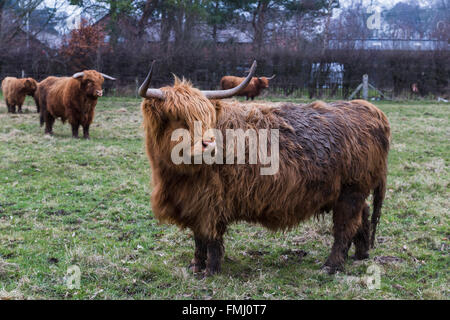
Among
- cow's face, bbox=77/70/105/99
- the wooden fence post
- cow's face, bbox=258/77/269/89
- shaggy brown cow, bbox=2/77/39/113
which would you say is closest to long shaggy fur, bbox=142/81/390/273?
cow's face, bbox=77/70/105/99

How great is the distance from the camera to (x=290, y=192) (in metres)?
3.46

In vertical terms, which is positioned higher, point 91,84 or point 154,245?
point 91,84

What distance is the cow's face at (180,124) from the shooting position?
3109 millimetres

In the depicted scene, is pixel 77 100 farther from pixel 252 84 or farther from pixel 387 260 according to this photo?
pixel 252 84

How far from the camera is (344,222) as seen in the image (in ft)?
12.2

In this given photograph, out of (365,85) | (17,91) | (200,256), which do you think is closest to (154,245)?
(200,256)

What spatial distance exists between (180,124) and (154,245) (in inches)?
60.3

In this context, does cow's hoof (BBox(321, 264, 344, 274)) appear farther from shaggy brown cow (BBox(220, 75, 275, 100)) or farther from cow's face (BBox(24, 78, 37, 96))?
A: shaggy brown cow (BBox(220, 75, 275, 100))

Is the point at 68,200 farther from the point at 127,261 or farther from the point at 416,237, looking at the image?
the point at 416,237

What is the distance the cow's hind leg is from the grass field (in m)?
0.11

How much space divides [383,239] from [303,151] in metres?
1.56

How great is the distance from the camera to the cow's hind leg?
370 centimetres

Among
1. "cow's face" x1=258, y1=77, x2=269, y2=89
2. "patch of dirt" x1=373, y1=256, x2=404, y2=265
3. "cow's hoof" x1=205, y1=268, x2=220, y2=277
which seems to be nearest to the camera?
"cow's hoof" x1=205, y1=268, x2=220, y2=277
